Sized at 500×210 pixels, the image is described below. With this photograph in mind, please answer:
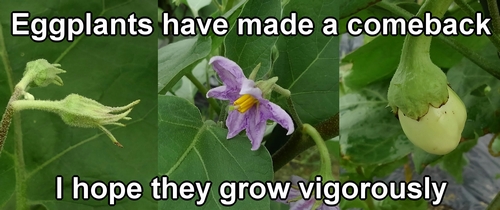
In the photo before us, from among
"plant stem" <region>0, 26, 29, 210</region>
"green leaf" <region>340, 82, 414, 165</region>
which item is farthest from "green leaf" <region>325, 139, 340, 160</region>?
"plant stem" <region>0, 26, 29, 210</region>

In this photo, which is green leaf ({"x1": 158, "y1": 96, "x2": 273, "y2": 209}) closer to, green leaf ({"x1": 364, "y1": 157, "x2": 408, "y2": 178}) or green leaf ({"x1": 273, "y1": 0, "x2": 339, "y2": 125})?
green leaf ({"x1": 273, "y1": 0, "x2": 339, "y2": 125})

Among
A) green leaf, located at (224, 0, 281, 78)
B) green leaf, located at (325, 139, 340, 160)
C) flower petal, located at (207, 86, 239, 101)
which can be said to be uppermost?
green leaf, located at (224, 0, 281, 78)

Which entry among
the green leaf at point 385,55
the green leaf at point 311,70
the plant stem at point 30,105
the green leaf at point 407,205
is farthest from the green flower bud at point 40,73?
the green leaf at point 407,205

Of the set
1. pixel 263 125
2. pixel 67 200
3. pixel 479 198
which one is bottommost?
pixel 479 198

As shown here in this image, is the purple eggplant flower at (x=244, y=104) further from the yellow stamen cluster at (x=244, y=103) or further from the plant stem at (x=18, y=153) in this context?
the plant stem at (x=18, y=153)

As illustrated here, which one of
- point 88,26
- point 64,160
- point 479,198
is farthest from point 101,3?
point 479,198

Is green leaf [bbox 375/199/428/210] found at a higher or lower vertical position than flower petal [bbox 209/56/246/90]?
lower

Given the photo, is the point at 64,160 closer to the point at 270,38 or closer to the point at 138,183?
the point at 138,183
